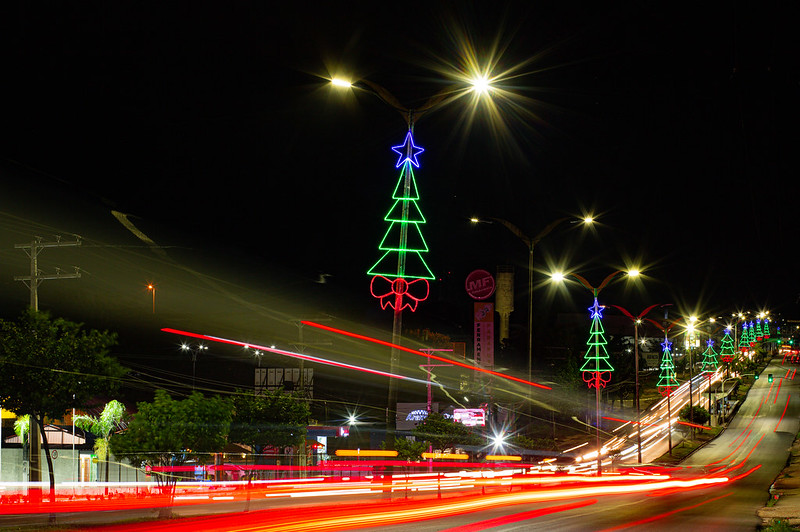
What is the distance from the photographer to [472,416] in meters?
70.9

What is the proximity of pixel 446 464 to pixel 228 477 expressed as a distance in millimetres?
13383

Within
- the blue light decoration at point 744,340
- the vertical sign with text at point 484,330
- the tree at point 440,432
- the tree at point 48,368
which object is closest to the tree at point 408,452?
the tree at point 440,432

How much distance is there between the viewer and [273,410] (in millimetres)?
51938

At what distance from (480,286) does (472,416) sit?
87.0 ft

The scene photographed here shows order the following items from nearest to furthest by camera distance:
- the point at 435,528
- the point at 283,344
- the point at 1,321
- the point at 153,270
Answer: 1. the point at 435,528
2. the point at 1,321
3. the point at 153,270
4. the point at 283,344

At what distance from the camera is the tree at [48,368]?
2633 centimetres

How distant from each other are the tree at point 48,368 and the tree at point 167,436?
1.87 meters

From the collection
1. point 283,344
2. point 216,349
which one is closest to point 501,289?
point 283,344

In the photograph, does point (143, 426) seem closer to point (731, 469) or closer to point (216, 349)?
point (731, 469)

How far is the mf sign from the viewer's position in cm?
9431

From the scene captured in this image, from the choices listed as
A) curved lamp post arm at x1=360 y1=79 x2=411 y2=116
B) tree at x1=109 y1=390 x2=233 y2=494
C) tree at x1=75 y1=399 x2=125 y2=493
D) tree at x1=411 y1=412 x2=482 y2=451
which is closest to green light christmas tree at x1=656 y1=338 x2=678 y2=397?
tree at x1=411 y1=412 x2=482 y2=451

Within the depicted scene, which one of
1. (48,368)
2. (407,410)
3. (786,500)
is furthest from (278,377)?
(786,500)

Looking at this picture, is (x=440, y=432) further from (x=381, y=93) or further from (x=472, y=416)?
(x=381, y=93)

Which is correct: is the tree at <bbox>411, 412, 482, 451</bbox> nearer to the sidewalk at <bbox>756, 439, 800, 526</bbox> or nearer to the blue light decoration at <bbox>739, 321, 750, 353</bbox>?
the sidewalk at <bbox>756, 439, 800, 526</bbox>
